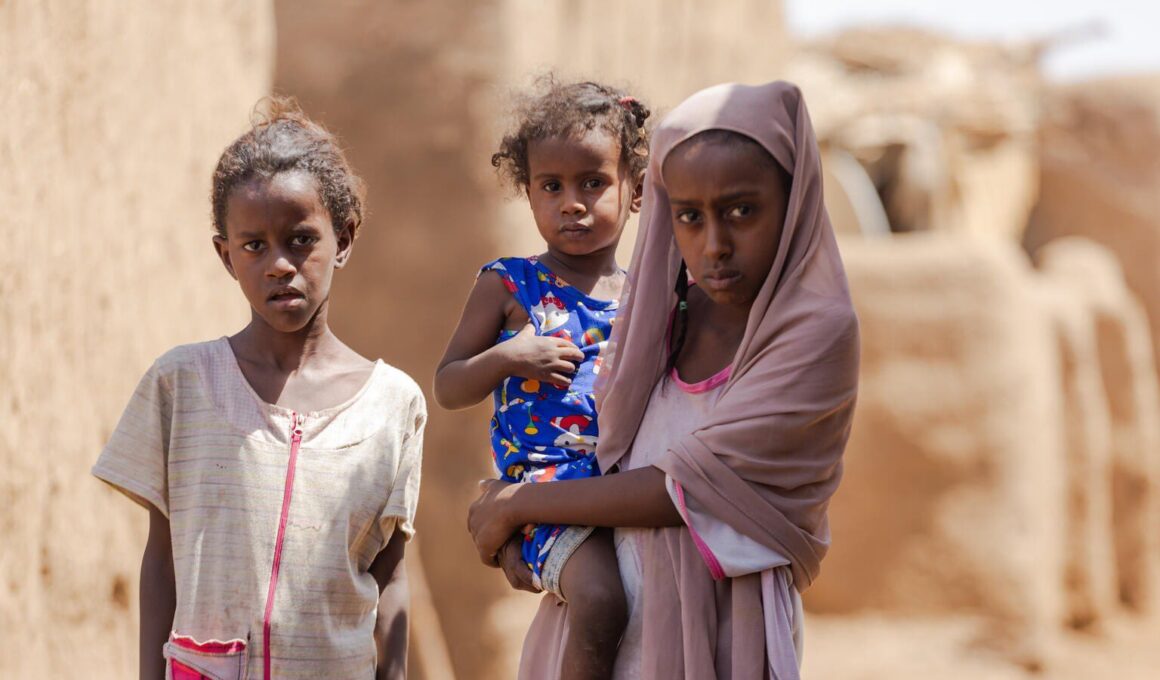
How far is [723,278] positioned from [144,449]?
3.23 ft

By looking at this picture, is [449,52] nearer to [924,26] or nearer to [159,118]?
[159,118]

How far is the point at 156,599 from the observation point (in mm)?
2309

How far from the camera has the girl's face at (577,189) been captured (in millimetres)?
2615

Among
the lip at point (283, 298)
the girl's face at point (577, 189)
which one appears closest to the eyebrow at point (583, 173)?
the girl's face at point (577, 189)

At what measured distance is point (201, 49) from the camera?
3906mm

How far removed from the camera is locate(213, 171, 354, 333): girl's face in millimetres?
2316

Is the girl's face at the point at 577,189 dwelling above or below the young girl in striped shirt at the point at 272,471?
above

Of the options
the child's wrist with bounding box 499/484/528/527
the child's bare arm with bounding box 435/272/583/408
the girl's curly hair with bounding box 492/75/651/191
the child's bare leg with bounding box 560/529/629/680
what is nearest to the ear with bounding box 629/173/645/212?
the girl's curly hair with bounding box 492/75/651/191

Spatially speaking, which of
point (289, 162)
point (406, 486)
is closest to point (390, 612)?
point (406, 486)

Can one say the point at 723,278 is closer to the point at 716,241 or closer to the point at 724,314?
the point at 716,241

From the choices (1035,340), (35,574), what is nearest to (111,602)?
(35,574)

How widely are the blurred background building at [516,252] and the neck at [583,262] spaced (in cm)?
48

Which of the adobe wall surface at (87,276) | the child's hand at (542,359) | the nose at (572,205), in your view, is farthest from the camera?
the adobe wall surface at (87,276)

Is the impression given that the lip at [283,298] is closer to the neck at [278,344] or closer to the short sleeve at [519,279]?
the neck at [278,344]
